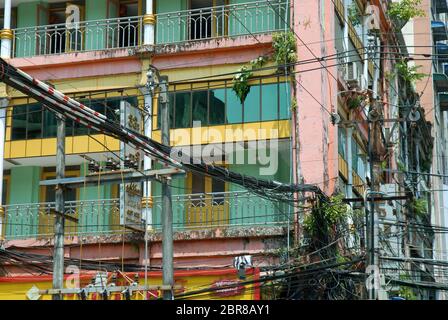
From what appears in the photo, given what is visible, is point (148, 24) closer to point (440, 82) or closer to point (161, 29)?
point (161, 29)

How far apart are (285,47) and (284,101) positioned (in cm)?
119

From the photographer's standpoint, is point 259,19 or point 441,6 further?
point 441,6

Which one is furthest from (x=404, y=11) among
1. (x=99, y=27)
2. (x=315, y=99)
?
(x=99, y=27)

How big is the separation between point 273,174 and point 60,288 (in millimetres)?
6851

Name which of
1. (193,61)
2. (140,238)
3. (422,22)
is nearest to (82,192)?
(140,238)

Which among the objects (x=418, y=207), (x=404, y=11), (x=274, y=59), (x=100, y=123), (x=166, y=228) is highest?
(x=404, y=11)

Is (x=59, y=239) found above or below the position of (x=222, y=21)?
below

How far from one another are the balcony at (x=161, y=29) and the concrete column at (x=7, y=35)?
→ 0.76m

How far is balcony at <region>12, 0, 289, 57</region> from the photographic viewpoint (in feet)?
72.5

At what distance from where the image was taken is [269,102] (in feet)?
71.0

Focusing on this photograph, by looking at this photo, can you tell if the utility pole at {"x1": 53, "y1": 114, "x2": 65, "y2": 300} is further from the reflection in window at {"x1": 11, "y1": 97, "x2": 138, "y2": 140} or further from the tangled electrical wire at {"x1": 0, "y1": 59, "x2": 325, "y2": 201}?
the reflection in window at {"x1": 11, "y1": 97, "x2": 138, "y2": 140}

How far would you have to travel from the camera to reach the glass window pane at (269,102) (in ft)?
70.6

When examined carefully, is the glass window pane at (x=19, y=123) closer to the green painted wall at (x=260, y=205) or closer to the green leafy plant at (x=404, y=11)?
the green painted wall at (x=260, y=205)
